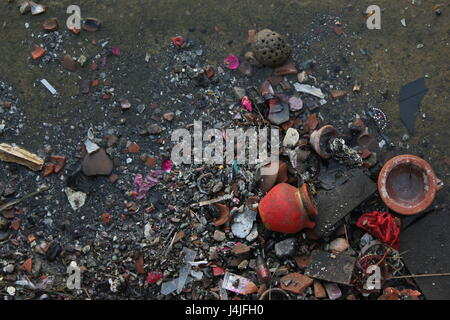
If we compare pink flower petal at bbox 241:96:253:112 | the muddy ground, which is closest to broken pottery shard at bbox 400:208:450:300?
the muddy ground

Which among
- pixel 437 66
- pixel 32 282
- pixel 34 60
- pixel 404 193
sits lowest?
pixel 32 282

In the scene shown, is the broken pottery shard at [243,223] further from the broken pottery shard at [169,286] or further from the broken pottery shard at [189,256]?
the broken pottery shard at [169,286]

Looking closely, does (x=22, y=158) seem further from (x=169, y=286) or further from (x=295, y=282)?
(x=295, y=282)

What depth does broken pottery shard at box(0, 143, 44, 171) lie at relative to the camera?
445cm

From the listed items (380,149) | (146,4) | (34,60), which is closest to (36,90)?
(34,60)

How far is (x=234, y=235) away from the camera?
4258 mm

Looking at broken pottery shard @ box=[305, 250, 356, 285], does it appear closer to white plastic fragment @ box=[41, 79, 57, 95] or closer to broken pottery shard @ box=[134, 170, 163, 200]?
broken pottery shard @ box=[134, 170, 163, 200]

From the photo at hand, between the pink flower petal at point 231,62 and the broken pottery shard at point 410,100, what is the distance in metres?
1.49

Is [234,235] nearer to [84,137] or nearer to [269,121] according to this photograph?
[269,121]

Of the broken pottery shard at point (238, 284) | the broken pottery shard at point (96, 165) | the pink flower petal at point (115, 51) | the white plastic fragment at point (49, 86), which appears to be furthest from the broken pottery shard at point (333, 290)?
the white plastic fragment at point (49, 86)

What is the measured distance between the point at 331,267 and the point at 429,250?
87 centimetres

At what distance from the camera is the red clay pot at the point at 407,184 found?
13.8 ft

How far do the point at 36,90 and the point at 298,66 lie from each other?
2352 millimetres

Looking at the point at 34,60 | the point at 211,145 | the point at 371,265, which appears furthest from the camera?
the point at 34,60
